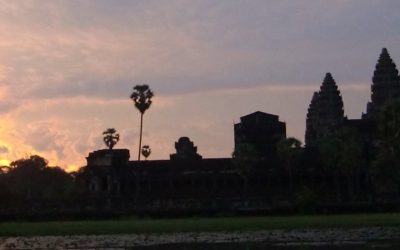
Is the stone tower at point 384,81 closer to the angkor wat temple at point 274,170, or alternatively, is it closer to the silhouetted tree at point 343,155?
the angkor wat temple at point 274,170

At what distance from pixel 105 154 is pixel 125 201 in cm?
3226

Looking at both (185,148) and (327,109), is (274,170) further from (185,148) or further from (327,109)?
(185,148)

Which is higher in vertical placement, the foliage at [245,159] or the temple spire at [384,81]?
the temple spire at [384,81]

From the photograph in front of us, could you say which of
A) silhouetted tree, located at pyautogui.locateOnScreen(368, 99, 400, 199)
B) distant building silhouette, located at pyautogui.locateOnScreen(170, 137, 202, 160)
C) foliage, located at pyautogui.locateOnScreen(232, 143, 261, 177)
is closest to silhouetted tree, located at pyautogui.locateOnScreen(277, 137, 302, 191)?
foliage, located at pyautogui.locateOnScreen(232, 143, 261, 177)

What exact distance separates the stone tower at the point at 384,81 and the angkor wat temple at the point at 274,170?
122 millimetres

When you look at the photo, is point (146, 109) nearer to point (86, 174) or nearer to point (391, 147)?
point (86, 174)

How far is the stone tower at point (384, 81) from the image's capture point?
4264 inches

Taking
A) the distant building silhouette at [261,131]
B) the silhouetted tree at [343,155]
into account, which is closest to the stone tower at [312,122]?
the distant building silhouette at [261,131]

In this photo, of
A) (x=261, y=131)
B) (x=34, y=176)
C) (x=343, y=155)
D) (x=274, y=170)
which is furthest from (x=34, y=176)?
(x=343, y=155)

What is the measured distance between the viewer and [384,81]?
109 m

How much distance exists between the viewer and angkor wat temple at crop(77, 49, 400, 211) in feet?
256

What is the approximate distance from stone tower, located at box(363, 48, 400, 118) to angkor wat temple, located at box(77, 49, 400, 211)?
122 mm

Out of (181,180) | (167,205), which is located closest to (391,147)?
(167,205)

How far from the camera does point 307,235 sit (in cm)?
3728
